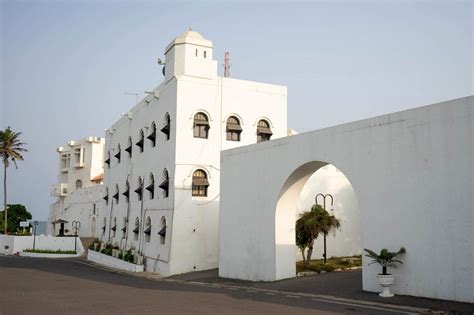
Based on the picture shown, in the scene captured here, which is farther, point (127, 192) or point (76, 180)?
point (76, 180)

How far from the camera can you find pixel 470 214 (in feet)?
37.1

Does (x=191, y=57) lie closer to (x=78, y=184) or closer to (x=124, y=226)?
(x=124, y=226)

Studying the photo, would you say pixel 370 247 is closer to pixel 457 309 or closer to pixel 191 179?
pixel 457 309

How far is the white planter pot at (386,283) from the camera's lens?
12.5m

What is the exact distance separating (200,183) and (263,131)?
4.48 meters

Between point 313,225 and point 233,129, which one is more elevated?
point 233,129

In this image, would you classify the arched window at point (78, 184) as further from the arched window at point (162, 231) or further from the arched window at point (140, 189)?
the arched window at point (162, 231)

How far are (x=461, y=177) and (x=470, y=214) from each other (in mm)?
870

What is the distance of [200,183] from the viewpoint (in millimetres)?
24422

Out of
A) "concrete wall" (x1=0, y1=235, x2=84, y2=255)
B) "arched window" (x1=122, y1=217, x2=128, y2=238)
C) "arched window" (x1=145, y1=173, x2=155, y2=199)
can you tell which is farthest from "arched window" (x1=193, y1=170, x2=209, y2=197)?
"concrete wall" (x1=0, y1=235, x2=84, y2=255)

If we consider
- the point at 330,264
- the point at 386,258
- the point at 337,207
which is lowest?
the point at 330,264

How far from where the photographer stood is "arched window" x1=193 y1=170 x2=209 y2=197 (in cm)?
2444

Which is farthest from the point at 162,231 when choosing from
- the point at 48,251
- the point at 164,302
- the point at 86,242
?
the point at 86,242

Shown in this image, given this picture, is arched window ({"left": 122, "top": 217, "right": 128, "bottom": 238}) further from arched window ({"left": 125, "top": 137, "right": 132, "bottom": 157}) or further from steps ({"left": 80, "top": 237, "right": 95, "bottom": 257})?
steps ({"left": 80, "top": 237, "right": 95, "bottom": 257})
